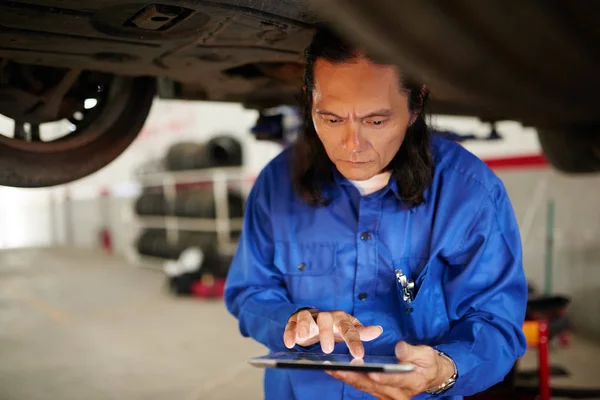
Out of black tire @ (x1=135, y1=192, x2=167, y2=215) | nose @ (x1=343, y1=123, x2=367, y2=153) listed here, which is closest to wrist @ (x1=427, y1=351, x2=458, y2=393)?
nose @ (x1=343, y1=123, x2=367, y2=153)

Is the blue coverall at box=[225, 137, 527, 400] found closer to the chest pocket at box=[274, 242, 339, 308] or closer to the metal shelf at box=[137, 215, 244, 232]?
the chest pocket at box=[274, 242, 339, 308]

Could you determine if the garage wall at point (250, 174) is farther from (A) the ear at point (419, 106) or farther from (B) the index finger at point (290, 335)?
(B) the index finger at point (290, 335)

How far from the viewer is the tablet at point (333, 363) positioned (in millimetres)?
679

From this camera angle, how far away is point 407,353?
2.38 ft

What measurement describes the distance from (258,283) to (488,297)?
0.44 meters

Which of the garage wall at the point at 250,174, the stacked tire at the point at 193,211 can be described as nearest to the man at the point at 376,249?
the garage wall at the point at 250,174

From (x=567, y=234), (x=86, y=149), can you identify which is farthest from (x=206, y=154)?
(x=86, y=149)

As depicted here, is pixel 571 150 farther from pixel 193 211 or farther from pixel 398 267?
pixel 193 211

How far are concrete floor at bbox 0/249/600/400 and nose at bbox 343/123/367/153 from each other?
6.07ft

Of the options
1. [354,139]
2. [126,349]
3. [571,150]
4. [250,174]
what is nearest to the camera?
[354,139]

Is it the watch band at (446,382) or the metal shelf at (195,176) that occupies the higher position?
the metal shelf at (195,176)

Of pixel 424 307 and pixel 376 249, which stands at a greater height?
pixel 376 249

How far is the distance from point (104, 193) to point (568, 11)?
29.3 feet

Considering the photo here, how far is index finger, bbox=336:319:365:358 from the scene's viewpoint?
76 cm
